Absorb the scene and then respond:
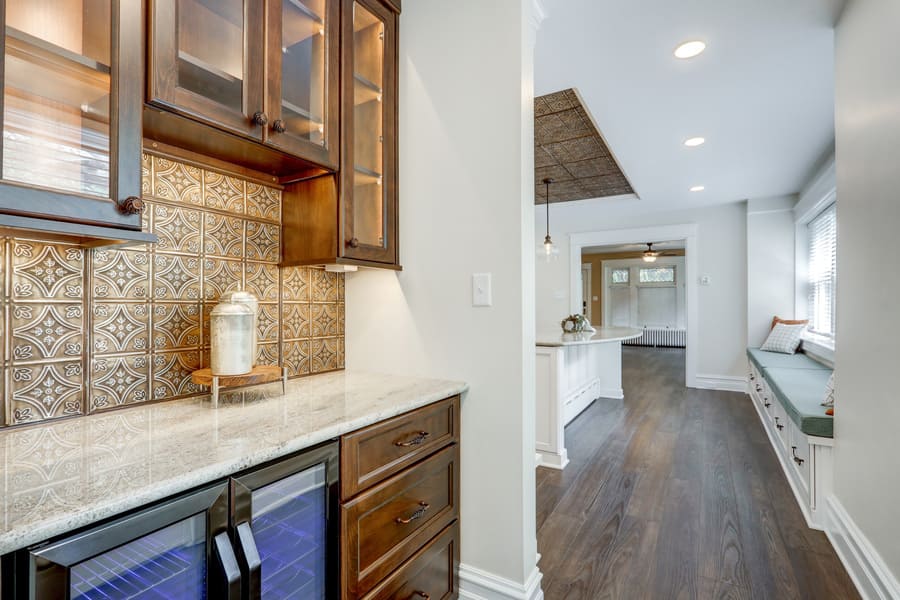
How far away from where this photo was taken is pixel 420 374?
70.6 inches

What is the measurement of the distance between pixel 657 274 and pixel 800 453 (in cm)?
960

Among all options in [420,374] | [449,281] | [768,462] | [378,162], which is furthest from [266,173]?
[768,462]

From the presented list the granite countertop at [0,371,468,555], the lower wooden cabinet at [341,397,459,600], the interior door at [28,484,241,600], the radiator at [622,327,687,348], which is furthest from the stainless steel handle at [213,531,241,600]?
the radiator at [622,327,687,348]

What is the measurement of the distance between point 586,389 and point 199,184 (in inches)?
163

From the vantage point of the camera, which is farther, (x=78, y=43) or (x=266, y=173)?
(x=266, y=173)

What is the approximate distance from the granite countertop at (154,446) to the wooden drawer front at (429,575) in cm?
51

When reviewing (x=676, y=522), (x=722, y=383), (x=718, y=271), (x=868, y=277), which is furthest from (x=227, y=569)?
(x=718, y=271)

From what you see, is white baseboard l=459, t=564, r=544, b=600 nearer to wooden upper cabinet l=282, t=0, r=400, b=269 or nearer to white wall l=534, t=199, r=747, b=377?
wooden upper cabinet l=282, t=0, r=400, b=269

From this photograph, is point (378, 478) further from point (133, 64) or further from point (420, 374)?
point (133, 64)

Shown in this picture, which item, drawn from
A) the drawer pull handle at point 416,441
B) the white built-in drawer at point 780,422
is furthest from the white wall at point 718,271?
the drawer pull handle at point 416,441

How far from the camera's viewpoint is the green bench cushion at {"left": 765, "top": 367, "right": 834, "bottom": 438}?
2.22 meters

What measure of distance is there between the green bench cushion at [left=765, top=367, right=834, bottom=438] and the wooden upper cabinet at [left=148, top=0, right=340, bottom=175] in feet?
8.69

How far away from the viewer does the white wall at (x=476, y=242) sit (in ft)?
5.23

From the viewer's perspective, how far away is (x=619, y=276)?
38.4 ft
